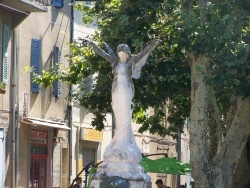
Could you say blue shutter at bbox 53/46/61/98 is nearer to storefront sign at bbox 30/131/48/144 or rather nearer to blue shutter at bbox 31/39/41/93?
blue shutter at bbox 31/39/41/93

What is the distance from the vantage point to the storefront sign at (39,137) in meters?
32.9

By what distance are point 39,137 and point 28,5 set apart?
4.92m

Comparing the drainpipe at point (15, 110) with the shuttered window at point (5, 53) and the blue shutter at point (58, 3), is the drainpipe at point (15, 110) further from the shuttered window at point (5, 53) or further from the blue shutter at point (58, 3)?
the blue shutter at point (58, 3)

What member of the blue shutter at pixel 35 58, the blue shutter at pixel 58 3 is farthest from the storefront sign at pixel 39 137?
the blue shutter at pixel 58 3

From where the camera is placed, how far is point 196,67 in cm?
2595

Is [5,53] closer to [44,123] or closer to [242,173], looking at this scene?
[44,123]

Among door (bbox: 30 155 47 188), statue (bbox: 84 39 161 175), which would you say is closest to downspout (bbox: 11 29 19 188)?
door (bbox: 30 155 47 188)

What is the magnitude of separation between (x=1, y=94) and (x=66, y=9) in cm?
665

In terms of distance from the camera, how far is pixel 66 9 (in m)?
36.1

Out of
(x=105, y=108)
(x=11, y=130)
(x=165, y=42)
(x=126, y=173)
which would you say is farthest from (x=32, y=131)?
(x=126, y=173)

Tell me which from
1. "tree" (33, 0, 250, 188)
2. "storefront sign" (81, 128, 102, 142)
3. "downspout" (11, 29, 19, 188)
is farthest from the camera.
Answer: "storefront sign" (81, 128, 102, 142)

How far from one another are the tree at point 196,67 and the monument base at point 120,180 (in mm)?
6597

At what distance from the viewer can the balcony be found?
30.5 meters

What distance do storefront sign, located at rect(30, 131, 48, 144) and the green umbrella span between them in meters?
6.83
